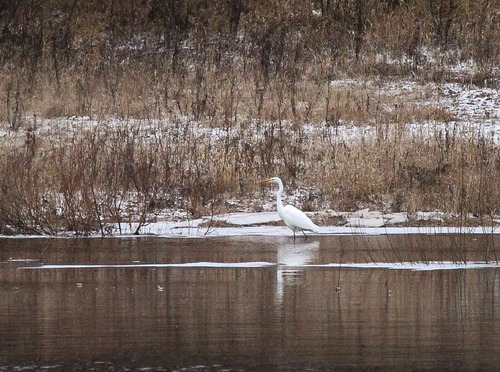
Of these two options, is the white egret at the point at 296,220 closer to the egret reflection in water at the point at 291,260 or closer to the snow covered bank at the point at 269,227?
the snow covered bank at the point at 269,227

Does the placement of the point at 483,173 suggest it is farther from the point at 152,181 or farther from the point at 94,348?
the point at 94,348

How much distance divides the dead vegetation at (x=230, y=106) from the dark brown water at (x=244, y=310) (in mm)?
3071

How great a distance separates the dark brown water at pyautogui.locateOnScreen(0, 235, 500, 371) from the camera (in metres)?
7.32

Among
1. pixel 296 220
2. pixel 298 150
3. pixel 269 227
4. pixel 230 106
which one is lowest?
pixel 269 227

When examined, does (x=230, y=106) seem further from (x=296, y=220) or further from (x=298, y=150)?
(x=296, y=220)

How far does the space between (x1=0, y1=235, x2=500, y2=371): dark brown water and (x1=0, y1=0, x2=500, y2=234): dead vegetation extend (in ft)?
10.1

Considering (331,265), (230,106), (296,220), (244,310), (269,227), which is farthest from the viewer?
(230,106)


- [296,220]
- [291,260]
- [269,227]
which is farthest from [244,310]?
[269,227]

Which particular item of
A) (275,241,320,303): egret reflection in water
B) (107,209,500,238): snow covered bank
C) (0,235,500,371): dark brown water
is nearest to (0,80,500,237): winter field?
(107,209,500,238): snow covered bank

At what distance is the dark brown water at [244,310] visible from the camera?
732cm

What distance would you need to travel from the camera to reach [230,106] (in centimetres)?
2139

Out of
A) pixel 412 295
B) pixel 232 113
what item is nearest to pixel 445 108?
pixel 232 113

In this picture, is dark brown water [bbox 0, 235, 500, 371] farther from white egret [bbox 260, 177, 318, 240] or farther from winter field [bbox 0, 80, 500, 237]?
winter field [bbox 0, 80, 500, 237]

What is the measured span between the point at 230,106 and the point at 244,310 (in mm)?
12490
